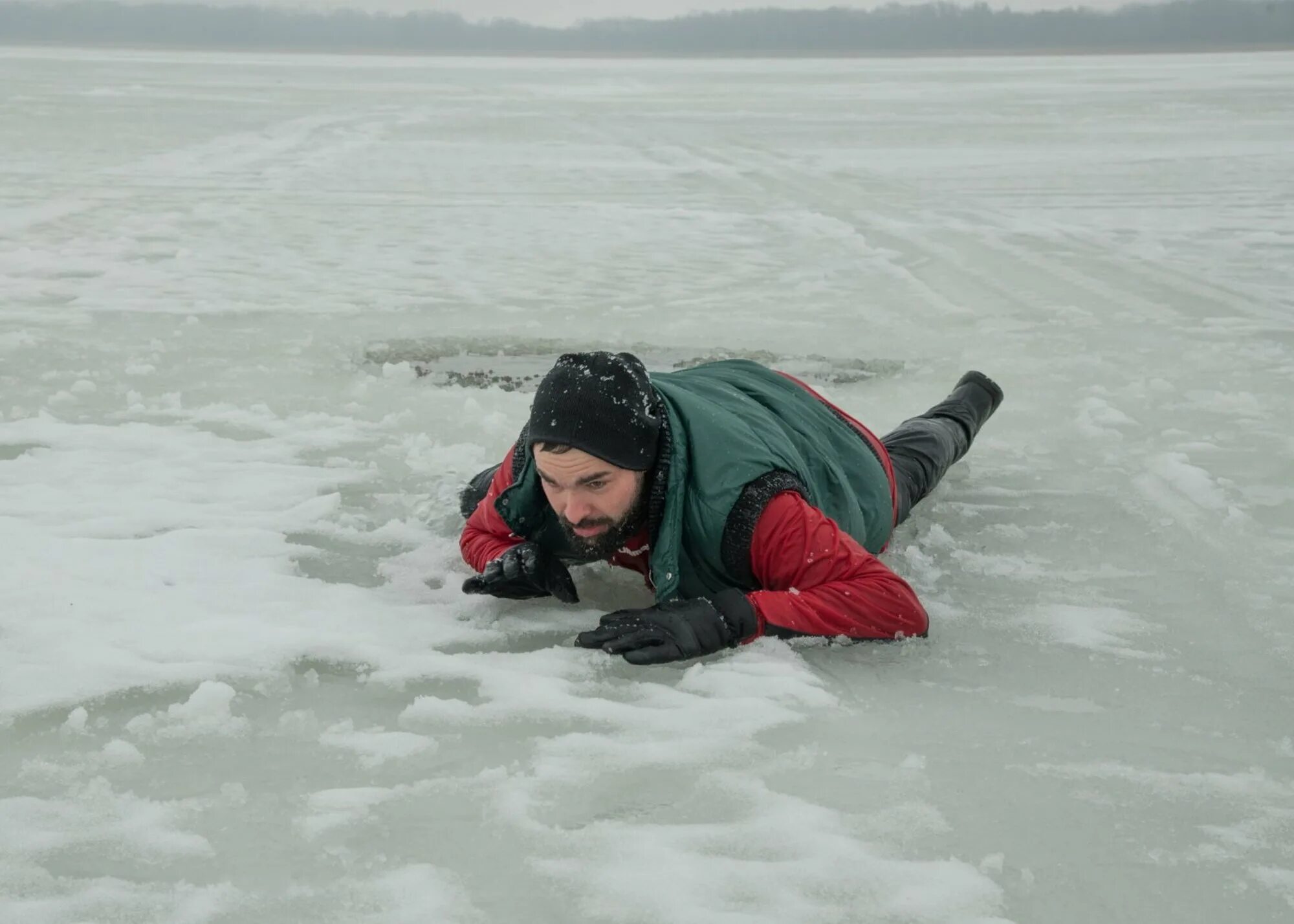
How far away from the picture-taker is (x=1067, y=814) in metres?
2.40

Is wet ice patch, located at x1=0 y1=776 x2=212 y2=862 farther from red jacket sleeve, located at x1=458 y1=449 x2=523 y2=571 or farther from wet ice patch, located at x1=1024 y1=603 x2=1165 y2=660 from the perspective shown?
wet ice patch, located at x1=1024 y1=603 x2=1165 y2=660

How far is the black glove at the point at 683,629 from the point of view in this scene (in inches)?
111

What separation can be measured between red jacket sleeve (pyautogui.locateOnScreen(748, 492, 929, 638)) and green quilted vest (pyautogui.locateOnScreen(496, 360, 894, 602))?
4 cm

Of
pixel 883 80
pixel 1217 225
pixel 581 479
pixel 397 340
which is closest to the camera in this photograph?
pixel 581 479

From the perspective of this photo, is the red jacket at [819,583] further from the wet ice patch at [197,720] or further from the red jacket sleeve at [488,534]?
the wet ice patch at [197,720]

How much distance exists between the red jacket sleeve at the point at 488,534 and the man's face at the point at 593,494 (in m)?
0.39

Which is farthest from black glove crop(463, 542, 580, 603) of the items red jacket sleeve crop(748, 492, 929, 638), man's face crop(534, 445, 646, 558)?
red jacket sleeve crop(748, 492, 929, 638)

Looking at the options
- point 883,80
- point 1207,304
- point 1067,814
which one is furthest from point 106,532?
point 883,80

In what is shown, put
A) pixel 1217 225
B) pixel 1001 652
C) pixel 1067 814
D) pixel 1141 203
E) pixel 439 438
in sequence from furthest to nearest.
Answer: pixel 1141 203, pixel 1217 225, pixel 439 438, pixel 1001 652, pixel 1067 814

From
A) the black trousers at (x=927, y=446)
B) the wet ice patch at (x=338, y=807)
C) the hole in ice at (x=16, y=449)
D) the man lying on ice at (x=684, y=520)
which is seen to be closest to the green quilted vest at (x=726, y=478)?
the man lying on ice at (x=684, y=520)

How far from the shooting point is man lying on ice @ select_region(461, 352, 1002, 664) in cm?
285

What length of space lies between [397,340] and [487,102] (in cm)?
2159

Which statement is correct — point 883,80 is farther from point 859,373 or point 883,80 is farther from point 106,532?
point 106,532

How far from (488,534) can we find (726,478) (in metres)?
0.80
